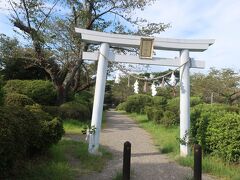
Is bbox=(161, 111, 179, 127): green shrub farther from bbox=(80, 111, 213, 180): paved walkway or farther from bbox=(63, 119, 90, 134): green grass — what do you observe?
bbox=(80, 111, 213, 180): paved walkway

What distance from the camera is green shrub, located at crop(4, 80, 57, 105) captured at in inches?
600

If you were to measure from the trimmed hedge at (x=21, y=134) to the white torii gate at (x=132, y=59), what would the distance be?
153 cm

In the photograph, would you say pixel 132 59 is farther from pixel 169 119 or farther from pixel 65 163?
pixel 169 119

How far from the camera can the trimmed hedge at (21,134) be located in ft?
16.5

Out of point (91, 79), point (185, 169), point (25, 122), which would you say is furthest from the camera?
point (91, 79)

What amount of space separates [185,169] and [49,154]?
3.24 m

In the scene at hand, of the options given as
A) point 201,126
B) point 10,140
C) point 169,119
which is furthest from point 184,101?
point 169,119

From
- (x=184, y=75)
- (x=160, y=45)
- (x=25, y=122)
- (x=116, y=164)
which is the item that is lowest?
(x=116, y=164)

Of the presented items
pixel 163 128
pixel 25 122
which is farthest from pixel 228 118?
pixel 163 128

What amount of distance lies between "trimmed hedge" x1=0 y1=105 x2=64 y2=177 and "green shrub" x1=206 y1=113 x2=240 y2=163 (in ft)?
13.3

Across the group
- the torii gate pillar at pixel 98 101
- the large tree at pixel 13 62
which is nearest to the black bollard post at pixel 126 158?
the torii gate pillar at pixel 98 101

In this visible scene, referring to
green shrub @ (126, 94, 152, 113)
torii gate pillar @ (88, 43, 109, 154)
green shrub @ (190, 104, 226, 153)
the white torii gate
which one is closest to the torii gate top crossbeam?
the white torii gate

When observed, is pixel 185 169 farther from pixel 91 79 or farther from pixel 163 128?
pixel 91 79

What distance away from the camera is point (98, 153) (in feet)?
30.4
